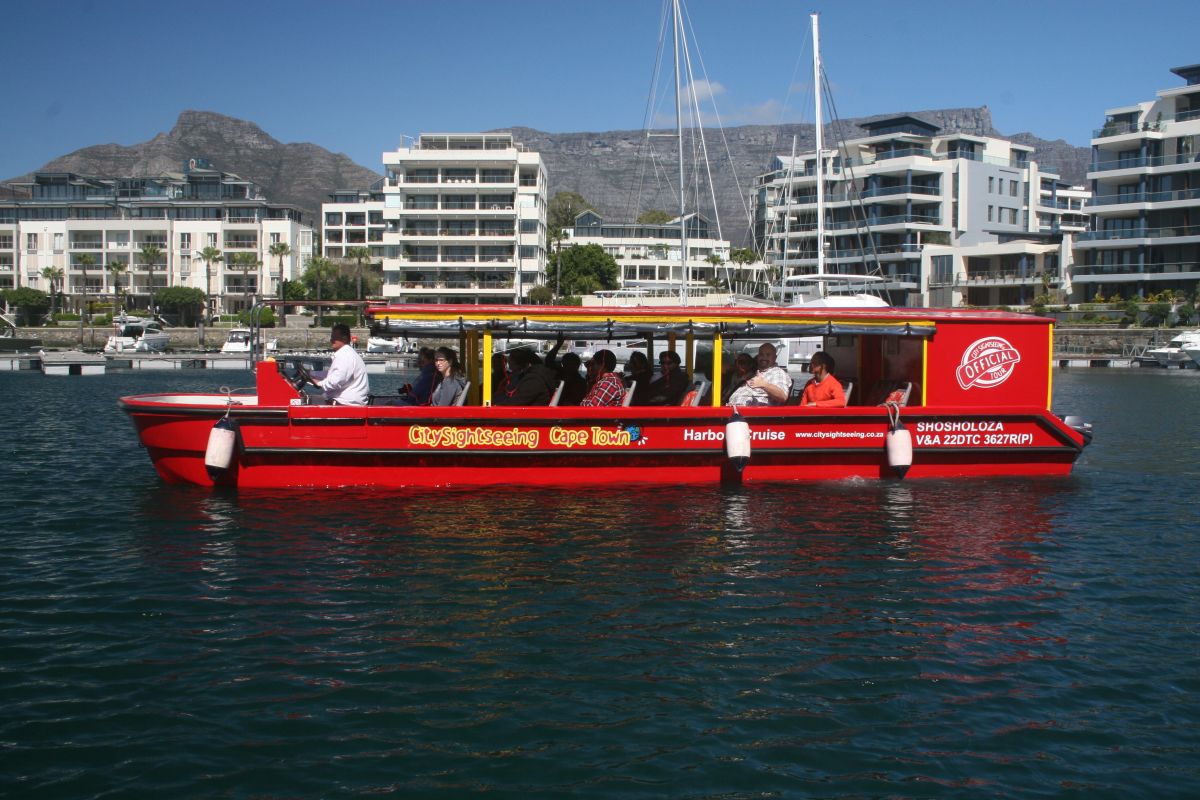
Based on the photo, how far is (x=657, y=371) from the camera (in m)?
20.5

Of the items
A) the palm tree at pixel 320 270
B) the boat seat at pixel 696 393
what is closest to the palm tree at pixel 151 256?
the palm tree at pixel 320 270

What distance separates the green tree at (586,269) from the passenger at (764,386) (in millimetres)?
84110

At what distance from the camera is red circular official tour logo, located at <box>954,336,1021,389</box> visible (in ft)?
54.3

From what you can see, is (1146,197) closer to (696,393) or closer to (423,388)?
(696,393)

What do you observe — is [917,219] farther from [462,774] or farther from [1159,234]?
[462,774]

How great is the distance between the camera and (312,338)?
8200 centimetres

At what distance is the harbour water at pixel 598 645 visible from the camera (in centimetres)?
664

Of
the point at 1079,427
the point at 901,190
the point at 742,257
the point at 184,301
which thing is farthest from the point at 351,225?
the point at 1079,427

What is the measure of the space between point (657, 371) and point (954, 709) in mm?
13293

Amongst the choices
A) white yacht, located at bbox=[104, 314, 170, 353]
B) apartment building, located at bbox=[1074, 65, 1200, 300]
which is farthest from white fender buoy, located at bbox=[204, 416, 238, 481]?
apartment building, located at bbox=[1074, 65, 1200, 300]

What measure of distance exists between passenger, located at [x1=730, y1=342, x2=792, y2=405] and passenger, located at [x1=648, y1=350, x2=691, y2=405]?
88 centimetres

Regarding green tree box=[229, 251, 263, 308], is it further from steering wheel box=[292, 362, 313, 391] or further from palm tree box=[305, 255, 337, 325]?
steering wheel box=[292, 362, 313, 391]

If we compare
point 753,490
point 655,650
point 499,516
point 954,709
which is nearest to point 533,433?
point 499,516

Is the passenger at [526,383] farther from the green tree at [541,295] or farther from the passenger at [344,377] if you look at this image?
the green tree at [541,295]
